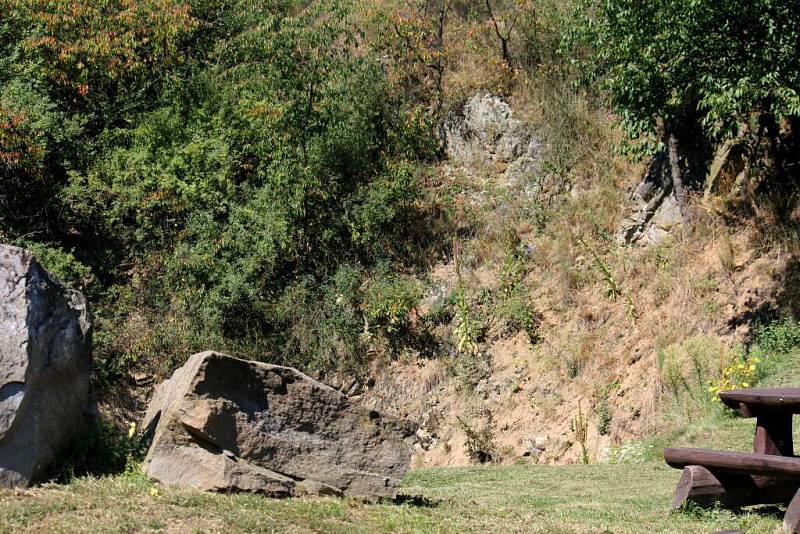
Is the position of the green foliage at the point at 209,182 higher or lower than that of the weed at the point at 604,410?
higher

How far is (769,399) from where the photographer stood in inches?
290

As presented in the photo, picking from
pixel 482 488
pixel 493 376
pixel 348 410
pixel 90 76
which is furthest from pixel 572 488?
pixel 90 76

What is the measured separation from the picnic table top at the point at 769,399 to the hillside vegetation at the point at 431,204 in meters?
3.78

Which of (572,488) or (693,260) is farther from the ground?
(693,260)

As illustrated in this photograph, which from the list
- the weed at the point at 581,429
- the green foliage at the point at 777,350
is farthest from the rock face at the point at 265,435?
the green foliage at the point at 777,350

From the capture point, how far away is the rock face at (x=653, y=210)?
16141mm

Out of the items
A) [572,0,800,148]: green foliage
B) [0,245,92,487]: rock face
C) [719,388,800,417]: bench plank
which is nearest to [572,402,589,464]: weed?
[572,0,800,148]: green foliage

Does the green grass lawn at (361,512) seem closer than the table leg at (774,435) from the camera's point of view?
Yes

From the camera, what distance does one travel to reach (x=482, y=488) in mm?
9961

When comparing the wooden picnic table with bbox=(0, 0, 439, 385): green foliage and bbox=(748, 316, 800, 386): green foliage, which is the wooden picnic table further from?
bbox=(0, 0, 439, 385): green foliage

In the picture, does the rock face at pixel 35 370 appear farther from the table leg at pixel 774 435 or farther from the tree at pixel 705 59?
the tree at pixel 705 59

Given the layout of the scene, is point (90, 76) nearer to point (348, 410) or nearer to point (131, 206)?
point (131, 206)

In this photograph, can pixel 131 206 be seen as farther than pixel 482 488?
Yes

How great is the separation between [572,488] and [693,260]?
665 cm
